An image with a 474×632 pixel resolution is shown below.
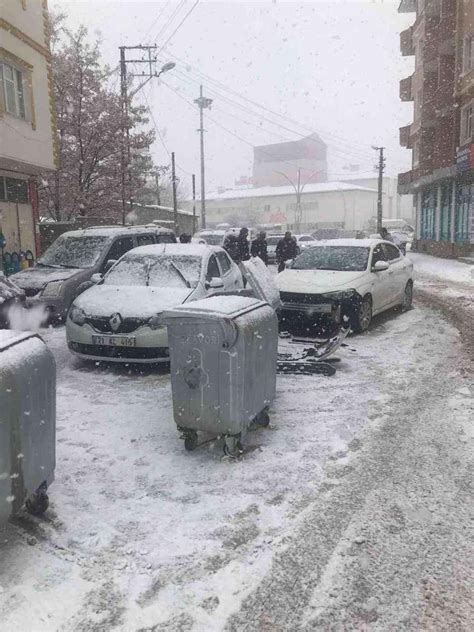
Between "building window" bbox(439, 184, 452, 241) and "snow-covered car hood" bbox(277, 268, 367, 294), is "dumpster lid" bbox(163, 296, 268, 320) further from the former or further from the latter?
"building window" bbox(439, 184, 452, 241)

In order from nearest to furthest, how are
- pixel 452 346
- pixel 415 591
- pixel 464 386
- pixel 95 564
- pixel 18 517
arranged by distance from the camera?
pixel 415 591 < pixel 95 564 < pixel 18 517 < pixel 464 386 < pixel 452 346

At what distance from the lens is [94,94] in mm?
25953

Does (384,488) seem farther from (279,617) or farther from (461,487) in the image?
(279,617)

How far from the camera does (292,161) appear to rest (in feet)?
396

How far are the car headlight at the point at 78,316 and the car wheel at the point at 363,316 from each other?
175 inches

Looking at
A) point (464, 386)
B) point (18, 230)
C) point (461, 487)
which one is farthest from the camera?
point (18, 230)

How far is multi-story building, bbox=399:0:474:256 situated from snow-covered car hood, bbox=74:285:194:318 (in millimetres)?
19320

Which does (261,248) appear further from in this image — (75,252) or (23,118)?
(23,118)

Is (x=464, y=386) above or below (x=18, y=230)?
below

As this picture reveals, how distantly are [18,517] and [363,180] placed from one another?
364ft

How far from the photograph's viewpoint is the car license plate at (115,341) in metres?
6.73

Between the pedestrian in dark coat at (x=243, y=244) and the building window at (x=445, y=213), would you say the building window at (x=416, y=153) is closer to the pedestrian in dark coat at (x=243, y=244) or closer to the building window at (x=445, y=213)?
the building window at (x=445, y=213)

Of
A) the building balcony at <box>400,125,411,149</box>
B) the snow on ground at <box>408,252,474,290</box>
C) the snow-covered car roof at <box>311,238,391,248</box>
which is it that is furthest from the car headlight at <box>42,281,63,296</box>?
the building balcony at <box>400,125,411,149</box>

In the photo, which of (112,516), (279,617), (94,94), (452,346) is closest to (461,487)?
(279,617)
